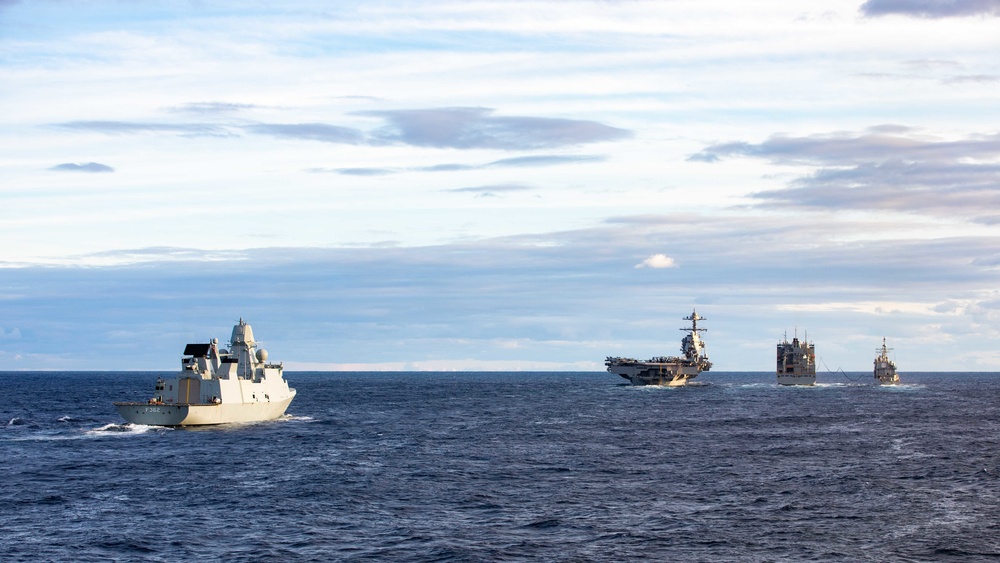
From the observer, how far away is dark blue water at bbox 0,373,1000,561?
49625mm

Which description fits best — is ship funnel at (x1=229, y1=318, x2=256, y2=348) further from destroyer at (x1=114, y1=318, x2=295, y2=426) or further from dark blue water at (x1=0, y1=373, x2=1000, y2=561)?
dark blue water at (x1=0, y1=373, x2=1000, y2=561)

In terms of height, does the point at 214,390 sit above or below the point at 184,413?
above

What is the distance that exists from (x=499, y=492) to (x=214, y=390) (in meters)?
53.0

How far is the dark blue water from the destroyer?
2236 mm

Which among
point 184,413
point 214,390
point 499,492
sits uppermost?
point 214,390

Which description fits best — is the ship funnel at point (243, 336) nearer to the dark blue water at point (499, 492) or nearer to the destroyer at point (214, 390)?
the destroyer at point (214, 390)

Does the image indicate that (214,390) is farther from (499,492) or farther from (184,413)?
(499,492)

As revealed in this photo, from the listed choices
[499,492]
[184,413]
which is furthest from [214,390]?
[499,492]

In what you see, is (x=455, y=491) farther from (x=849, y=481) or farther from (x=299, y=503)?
(x=849, y=481)

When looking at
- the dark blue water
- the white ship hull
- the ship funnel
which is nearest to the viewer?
the dark blue water

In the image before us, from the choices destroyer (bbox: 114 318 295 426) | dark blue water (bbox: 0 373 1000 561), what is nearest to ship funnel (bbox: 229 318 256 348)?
destroyer (bbox: 114 318 295 426)

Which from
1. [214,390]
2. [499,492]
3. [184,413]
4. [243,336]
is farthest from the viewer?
[243,336]

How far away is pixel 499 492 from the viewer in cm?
6594

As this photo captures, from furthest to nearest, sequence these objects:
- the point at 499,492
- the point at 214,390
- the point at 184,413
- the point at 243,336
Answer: the point at 243,336
the point at 214,390
the point at 184,413
the point at 499,492
